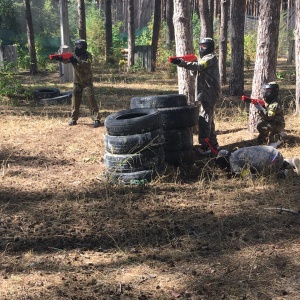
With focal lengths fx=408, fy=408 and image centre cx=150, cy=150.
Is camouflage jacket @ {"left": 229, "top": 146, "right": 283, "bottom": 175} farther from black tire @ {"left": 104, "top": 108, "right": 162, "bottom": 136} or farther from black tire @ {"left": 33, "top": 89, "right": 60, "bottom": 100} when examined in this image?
black tire @ {"left": 33, "top": 89, "right": 60, "bottom": 100}

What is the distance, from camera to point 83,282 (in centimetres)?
331

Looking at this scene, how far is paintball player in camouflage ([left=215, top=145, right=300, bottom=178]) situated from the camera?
5.48 metres

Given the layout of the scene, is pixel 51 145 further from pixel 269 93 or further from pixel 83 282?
pixel 83 282

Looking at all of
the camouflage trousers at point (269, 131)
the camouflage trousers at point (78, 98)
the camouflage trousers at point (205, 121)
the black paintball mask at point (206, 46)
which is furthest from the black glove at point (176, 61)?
the camouflage trousers at point (78, 98)

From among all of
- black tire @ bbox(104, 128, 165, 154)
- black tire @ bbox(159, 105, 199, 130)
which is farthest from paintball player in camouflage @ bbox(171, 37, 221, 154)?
black tire @ bbox(104, 128, 165, 154)

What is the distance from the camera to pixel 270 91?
6.57 meters

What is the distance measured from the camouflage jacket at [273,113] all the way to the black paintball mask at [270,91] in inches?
3.2

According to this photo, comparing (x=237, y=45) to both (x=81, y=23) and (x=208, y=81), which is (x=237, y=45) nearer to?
(x=208, y=81)

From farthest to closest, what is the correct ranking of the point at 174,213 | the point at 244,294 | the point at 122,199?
the point at 122,199 < the point at 174,213 < the point at 244,294

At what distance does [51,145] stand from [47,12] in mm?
38463

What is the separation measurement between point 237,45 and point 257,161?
25.0ft

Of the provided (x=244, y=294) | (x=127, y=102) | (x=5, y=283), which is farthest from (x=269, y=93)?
(x=127, y=102)

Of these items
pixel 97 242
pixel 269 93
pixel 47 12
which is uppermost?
pixel 47 12

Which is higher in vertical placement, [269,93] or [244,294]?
[269,93]
